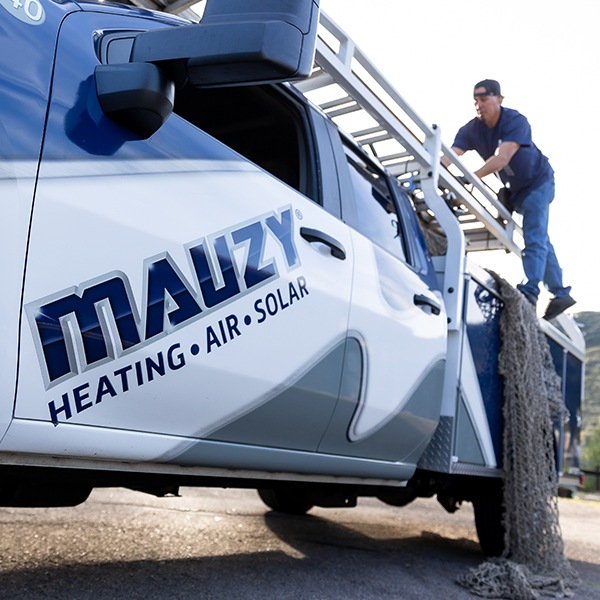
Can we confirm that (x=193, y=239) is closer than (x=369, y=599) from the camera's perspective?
Yes

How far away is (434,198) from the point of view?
12.3 feet

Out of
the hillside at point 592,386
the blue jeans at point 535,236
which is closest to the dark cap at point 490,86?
the blue jeans at point 535,236

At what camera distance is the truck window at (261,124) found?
2637 millimetres

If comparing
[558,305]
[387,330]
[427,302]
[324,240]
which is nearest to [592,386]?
[558,305]

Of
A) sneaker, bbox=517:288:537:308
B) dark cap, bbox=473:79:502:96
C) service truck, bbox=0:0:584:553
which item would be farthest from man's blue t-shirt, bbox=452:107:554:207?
service truck, bbox=0:0:584:553

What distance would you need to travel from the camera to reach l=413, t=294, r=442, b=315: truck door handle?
296 centimetres

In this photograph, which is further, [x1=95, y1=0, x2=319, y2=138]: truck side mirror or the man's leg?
the man's leg

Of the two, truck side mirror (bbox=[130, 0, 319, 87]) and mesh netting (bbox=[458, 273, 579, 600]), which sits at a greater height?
truck side mirror (bbox=[130, 0, 319, 87])

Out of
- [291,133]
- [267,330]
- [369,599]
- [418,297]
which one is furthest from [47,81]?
[369,599]

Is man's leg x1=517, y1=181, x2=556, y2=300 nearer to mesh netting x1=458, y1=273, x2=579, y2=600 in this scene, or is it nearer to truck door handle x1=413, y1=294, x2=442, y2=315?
mesh netting x1=458, y1=273, x2=579, y2=600

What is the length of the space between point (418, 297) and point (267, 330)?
107 centimetres

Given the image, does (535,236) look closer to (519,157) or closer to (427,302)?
(519,157)

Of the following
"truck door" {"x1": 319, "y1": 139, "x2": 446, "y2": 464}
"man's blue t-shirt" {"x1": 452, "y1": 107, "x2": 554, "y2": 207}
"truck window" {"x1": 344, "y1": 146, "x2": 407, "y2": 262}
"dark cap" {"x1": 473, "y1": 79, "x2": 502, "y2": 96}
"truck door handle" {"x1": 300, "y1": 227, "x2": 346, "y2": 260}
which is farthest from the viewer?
"dark cap" {"x1": 473, "y1": 79, "x2": 502, "y2": 96}

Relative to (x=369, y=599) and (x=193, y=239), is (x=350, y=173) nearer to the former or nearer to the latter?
(x=193, y=239)
